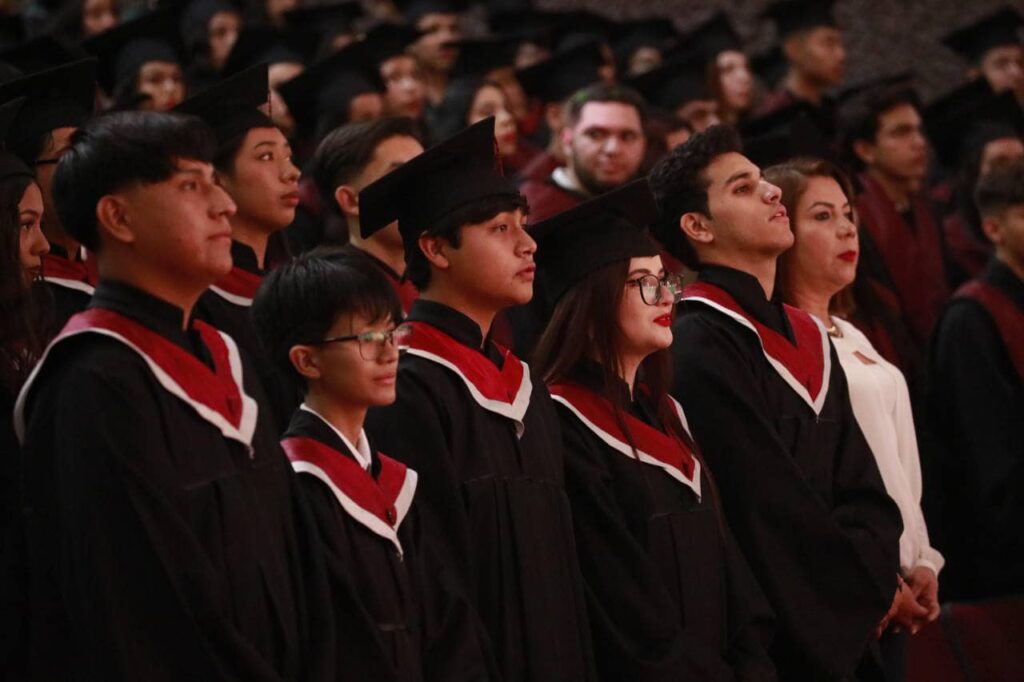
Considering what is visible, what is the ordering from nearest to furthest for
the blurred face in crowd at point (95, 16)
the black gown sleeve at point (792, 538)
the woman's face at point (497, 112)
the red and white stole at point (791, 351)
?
the black gown sleeve at point (792, 538) < the red and white stole at point (791, 351) < the woman's face at point (497, 112) < the blurred face in crowd at point (95, 16)

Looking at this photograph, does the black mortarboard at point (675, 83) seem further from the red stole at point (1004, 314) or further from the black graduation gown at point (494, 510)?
the black graduation gown at point (494, 510)

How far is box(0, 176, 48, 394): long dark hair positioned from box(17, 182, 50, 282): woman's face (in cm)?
2

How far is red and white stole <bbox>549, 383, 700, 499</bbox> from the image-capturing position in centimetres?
399

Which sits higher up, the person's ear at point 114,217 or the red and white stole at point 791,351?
the person's ear at point 114,217

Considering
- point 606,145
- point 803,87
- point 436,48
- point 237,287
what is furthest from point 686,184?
point 803,87

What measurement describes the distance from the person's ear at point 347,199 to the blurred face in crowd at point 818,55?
4766 millimetres

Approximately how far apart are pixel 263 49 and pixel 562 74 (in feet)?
4.66

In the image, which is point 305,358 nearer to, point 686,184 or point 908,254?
point 686,184

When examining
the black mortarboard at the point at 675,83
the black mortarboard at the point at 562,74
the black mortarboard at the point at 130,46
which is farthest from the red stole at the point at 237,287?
the black mortarboard at the point at 675,83

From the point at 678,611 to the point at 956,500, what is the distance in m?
2.23

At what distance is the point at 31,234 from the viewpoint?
11.7 ft

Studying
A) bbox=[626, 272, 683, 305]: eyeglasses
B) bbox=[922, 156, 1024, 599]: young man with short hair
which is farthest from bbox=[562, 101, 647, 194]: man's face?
bbox=[626, 272, 683, 305]: eyeglasses

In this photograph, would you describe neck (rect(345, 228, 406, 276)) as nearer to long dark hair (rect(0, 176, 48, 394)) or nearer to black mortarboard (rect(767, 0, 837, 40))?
long dark hair (rect(0, 176, 48, 394))

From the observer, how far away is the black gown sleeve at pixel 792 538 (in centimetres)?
420
